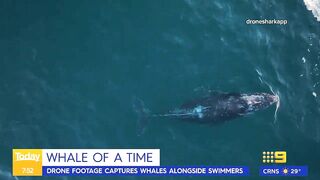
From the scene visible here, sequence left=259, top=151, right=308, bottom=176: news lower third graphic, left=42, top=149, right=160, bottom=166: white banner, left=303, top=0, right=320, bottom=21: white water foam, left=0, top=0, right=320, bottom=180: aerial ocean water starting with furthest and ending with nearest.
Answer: left=303, top=0, right=320, bottom=21: white water foam < left=259, top=151, right=308, bottom=176: news lower third graphic < left=0, top=0, right=320, bottom=180: aerial ocean water < left=42, top=149, right=160, bottom=166: white banner

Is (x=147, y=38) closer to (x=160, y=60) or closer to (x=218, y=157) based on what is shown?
(x=160, y=60)

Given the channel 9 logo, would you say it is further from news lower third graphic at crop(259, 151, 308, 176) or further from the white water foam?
the white water foam

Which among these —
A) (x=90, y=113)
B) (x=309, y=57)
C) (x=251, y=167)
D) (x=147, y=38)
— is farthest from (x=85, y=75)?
(x=309, y=57)

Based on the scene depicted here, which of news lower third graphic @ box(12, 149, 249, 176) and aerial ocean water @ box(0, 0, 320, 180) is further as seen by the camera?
aerial ocean water @ box(0, 0, 320, 180)

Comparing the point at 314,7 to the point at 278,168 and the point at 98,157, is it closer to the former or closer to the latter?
the point at 278,168

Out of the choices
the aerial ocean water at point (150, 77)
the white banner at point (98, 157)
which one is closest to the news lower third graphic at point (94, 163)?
the white banner at point (98, 157)

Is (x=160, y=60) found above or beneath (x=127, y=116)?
above

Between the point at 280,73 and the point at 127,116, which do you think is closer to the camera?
the point at 127,116

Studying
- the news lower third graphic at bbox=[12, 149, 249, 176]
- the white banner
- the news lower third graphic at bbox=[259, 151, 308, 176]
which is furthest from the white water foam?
the white banner
